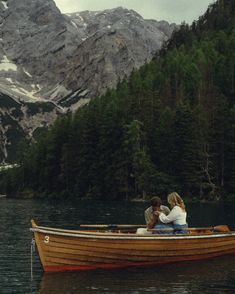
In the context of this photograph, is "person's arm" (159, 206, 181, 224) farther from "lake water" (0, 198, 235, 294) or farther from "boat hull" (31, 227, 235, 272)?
"lake water" (0, 198, 235, 294)

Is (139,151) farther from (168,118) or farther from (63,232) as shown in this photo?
(63,232)

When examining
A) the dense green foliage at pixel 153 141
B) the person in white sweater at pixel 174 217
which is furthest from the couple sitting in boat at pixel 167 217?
the dense green foliage at pixel 153 141

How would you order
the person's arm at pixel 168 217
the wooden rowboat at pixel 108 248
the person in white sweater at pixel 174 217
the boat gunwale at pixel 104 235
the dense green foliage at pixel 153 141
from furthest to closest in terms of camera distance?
the dense green foliage at pixel 153 141
the person's arm at pixel 168 217
the person in white sweater at pixel 174 217
the wooden rowboat at pixel 108 248
the boat gunwale at pixel 104 235

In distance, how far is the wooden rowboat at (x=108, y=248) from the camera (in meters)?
28.3

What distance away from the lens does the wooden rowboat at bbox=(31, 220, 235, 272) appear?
28281mm

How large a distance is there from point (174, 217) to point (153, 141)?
314 feet

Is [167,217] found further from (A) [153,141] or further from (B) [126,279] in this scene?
(A) [153,141]

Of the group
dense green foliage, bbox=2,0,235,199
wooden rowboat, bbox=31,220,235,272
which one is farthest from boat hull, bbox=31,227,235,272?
dense green foliage, bbox=2,0,235,199

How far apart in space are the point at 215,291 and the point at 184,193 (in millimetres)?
88872

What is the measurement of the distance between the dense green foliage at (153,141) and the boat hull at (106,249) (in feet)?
264

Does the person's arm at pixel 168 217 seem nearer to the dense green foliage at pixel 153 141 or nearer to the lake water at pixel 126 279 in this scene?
the lake water at pixel 126 279

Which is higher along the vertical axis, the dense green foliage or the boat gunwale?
the dense green foliage

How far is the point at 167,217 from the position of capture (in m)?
30.4

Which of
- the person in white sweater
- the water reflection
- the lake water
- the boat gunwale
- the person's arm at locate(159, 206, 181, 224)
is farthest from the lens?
the person's arm at locate(159, 206, 181, 224)
